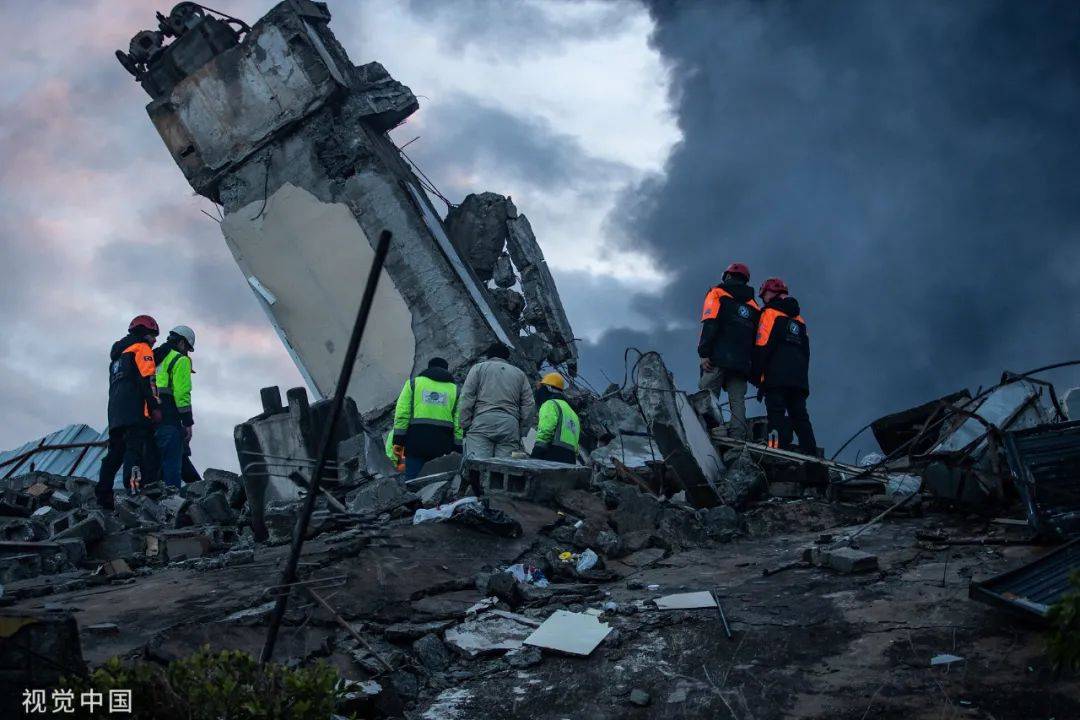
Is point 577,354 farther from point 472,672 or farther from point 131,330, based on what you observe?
point 472,672

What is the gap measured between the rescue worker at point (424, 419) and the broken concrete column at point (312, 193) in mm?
4599

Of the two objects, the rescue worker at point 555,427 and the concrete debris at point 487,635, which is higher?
the rescue worker at point 555,427

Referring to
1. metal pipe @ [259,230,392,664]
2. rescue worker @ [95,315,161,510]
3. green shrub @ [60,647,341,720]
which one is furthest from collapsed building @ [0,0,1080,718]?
rescue worker @ [95,315,161,510]

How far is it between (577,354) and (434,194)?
342cm

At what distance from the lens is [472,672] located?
472 centimetres

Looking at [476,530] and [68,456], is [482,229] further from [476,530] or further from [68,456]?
[476,530]

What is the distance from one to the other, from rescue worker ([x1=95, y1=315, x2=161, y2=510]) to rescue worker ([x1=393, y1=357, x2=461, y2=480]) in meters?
2.85

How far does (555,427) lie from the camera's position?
937 cm

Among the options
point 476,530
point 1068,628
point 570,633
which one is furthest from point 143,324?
point 1068,628

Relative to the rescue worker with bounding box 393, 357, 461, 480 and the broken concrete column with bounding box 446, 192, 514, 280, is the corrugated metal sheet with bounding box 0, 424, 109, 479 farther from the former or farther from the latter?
the rescue worker with bounding box 393, 357, 461, 480

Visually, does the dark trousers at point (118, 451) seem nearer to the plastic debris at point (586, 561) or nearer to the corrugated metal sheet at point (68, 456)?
the corrugated metal sheet at point (68, 456)

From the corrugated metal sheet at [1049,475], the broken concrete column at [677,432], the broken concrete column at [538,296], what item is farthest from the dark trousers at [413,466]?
A: the broken concrete column at [538,296]

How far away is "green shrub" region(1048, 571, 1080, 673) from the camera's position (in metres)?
3.02

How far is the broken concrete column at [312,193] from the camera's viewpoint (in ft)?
46.5
